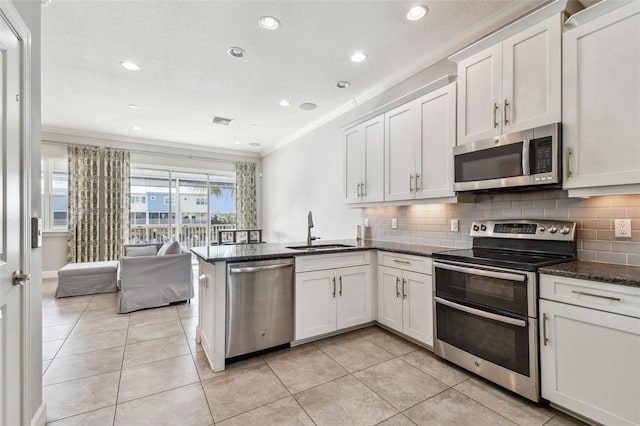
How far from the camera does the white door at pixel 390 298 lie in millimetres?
2906

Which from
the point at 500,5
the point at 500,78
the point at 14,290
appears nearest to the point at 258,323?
the point at 14,290

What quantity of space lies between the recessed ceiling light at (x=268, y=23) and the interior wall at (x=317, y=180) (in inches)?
65.3

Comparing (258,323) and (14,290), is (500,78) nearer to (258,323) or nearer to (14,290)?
(258,323)

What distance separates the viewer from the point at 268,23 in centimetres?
Answer: 254

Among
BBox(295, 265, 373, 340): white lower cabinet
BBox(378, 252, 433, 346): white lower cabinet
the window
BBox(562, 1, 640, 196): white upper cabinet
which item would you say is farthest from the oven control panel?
the window

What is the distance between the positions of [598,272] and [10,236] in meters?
3.09

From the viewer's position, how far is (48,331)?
3.16m

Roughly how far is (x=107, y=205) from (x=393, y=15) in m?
6.21

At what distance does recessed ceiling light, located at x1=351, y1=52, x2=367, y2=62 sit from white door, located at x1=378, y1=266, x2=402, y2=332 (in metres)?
2.23

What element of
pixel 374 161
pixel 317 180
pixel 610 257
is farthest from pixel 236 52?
pixel 610 257

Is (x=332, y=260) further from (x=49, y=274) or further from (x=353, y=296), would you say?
(x=49, y=274)

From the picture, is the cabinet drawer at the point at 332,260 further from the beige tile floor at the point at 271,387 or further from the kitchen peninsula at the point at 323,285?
the beige tile floor at the point at 271,387

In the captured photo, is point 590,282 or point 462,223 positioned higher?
point 462,223

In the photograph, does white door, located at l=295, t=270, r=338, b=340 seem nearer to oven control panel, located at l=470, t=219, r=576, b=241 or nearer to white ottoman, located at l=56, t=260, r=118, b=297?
oven control panel, located at l=470, t=219, r=576, b=241
